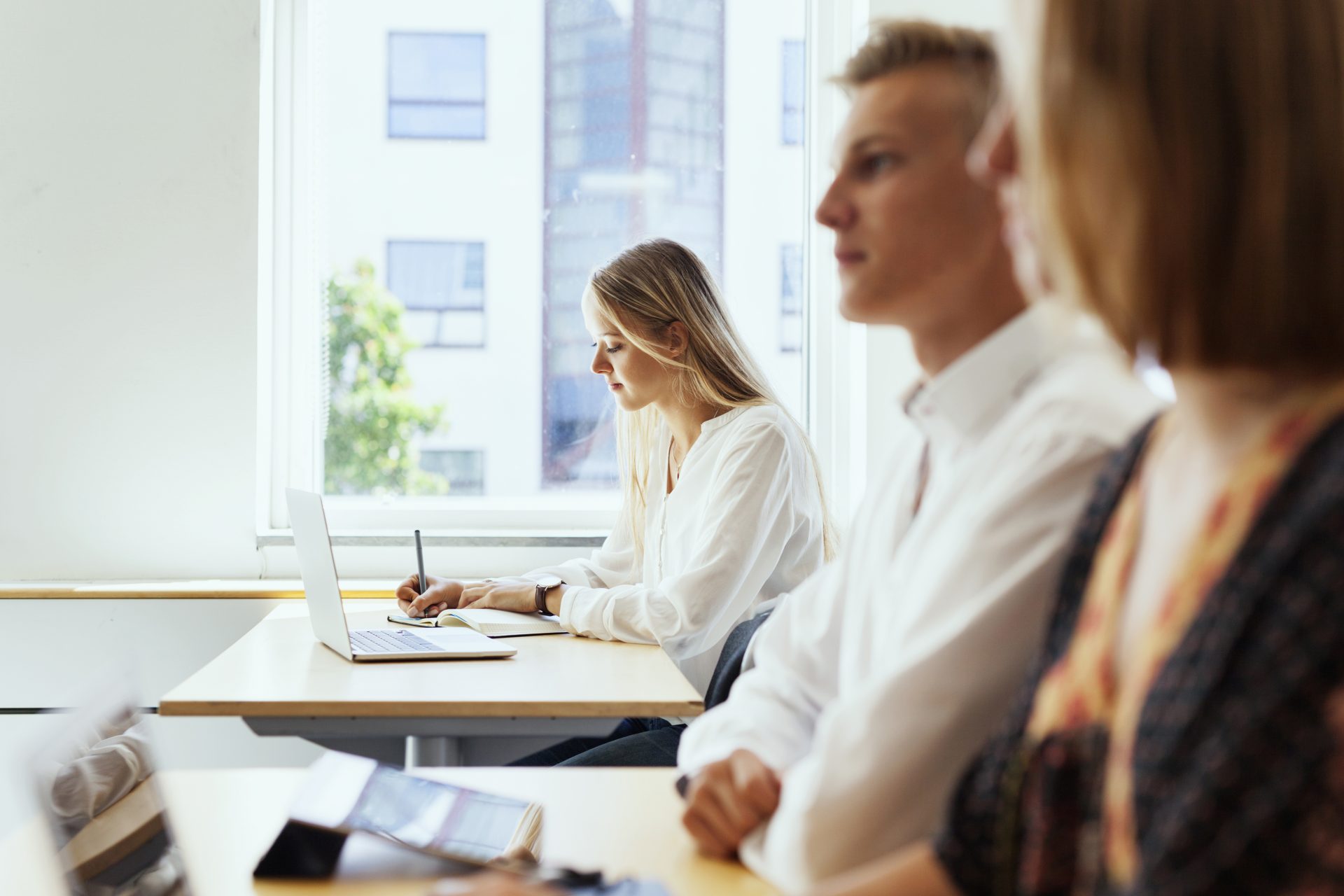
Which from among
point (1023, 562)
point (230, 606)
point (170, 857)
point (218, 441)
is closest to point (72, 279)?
point (218, 441)

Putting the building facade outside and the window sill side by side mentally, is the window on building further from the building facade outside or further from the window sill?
the window sill

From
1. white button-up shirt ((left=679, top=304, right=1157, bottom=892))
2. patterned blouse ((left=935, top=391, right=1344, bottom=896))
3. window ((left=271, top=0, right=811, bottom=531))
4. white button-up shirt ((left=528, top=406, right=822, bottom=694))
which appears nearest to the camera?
patterned blouse ((left=935, top=391, right=1344, bottom=896))

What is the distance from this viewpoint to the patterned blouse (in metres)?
0.55

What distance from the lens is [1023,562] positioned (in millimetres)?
854

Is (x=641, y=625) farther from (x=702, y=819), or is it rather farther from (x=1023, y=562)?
(x=1023, y=562)

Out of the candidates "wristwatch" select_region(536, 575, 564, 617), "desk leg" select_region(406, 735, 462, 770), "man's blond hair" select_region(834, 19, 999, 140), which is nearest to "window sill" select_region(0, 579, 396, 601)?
"wristwatch" select_region(536, 575, 564, 617)

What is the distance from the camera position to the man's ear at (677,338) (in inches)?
99.9

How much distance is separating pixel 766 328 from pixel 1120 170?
2.94 meters

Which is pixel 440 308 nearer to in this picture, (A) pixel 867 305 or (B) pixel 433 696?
(B) pixel 433 696

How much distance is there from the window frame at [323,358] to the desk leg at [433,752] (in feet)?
4.58

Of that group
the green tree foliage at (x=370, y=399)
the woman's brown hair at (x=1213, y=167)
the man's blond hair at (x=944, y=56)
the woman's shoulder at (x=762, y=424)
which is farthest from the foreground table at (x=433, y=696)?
the green tree foliage at (x=370, y=399)

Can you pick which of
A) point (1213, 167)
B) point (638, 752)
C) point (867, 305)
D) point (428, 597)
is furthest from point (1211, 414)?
point (428, 597)

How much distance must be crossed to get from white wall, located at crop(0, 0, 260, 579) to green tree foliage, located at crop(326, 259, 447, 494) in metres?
0.35

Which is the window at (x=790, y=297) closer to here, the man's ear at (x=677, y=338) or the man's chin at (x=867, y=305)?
the man's ear at (x=677, y=338)
